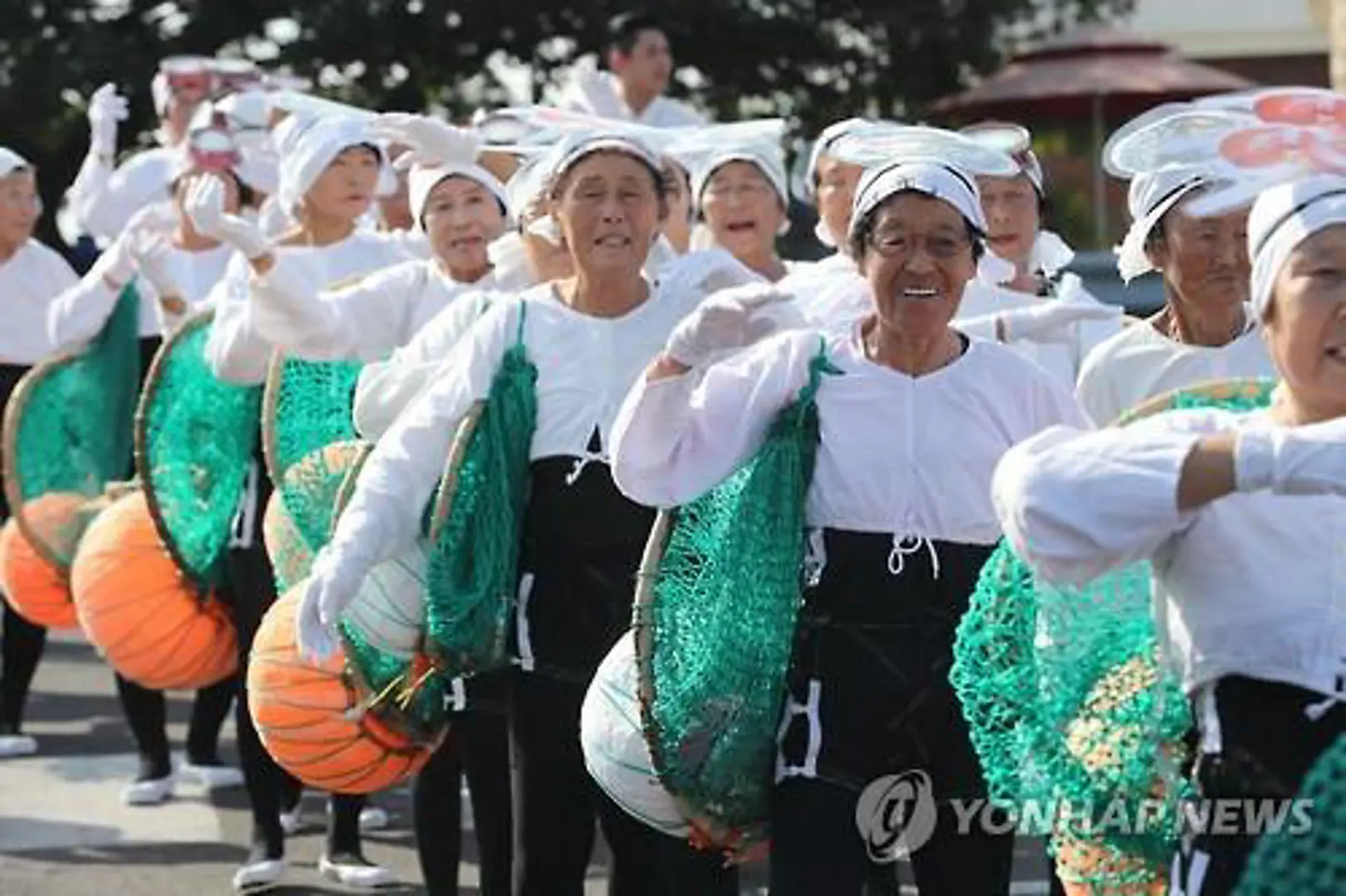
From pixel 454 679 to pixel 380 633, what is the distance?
0.21 m

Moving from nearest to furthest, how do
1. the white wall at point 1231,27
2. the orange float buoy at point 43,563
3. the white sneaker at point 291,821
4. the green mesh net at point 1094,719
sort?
the green mesh net at point 1094,719 → the white sneaker at point 291,821 → the orange float buoy at point 43,563 → the white wall at point 1231,27

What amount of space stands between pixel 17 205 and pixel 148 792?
8.04ft

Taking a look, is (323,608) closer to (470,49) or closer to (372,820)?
(372,820)

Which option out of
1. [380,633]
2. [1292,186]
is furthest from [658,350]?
[1292,186]

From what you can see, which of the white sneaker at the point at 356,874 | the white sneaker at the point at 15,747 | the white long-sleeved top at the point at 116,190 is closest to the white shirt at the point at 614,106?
the white long-sleeved top at the point at 116,190

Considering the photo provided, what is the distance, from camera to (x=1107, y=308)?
5641 millimetres

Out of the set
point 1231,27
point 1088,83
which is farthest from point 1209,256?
point 1231,27

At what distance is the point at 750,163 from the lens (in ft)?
26.7

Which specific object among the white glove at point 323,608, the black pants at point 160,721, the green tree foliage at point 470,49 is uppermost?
the green tree foliage at point 470,49

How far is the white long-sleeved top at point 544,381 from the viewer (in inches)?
220

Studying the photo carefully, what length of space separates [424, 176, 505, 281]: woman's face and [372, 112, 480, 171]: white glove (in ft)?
0.24

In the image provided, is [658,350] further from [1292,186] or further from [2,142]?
[2,142]

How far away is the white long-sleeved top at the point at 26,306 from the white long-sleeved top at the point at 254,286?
247 cm

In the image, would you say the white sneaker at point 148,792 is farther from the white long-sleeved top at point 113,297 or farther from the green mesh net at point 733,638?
the green mesh net at point 733,638
